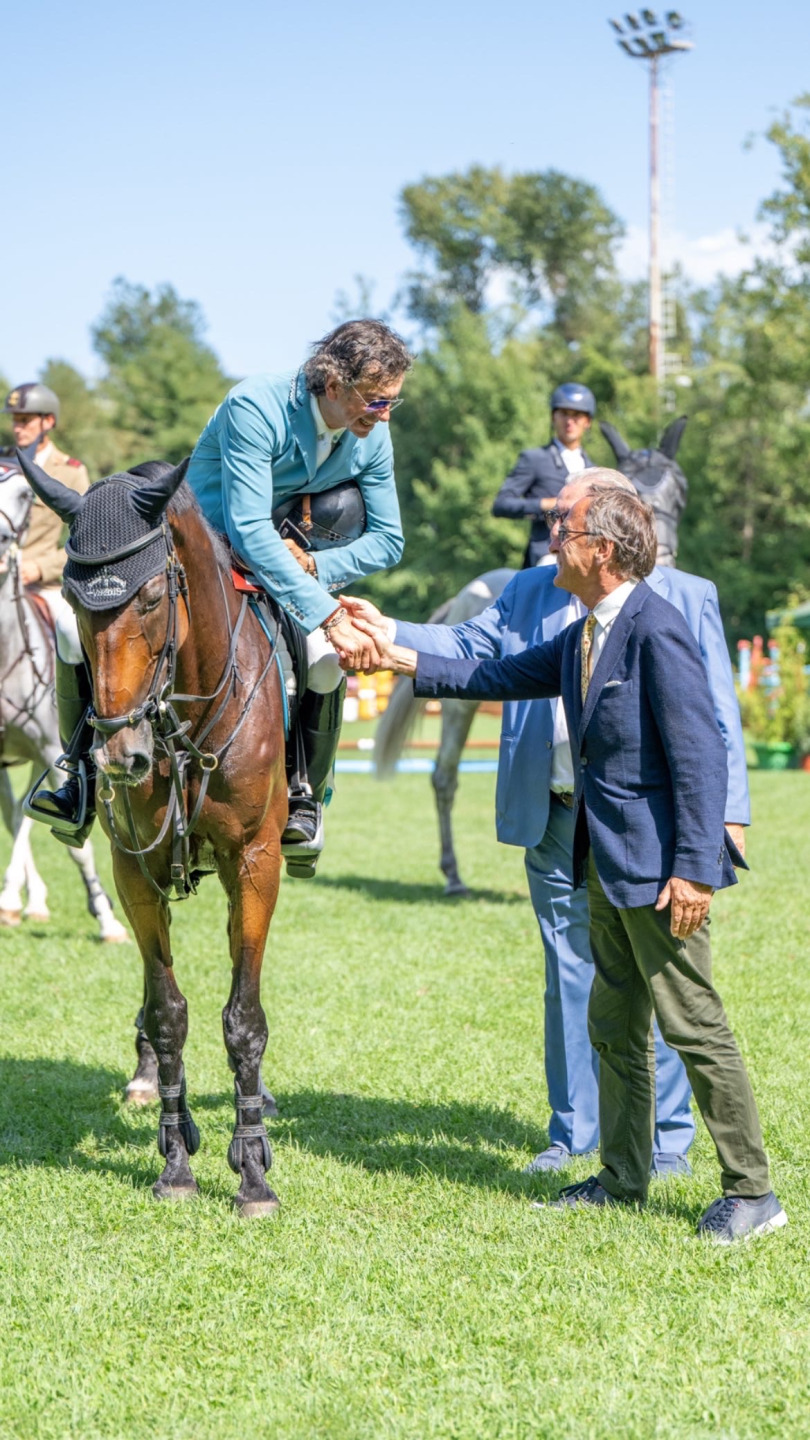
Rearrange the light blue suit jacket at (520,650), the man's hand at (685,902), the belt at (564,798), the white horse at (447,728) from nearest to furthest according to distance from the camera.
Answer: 1. the man's hand at (685,902)
2. the light blue suit jacket at (520,650)
3. the belt at (564,798)
4. the white horse at (447,728)

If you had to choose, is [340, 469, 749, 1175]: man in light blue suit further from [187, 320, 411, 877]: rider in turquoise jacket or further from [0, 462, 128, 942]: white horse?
[0, 462, 128, 942]: white horse

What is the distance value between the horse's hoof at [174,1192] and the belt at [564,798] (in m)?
1.93

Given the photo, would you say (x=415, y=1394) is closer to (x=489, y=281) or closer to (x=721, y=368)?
(x=721, y=368)

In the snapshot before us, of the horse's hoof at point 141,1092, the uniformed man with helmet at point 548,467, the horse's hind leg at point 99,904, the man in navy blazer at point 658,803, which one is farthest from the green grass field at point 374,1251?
the uniformed man with helmet at point 548,467

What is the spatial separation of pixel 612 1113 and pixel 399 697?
25.5ft

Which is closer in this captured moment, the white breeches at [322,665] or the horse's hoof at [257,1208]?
the horse's hoof at [257,1208]

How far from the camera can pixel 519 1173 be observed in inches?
206

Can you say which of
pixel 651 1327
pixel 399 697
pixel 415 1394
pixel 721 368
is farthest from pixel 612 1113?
pixel 721 368

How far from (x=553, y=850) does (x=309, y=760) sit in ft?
3.32

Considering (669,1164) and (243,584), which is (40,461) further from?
(669,1164)

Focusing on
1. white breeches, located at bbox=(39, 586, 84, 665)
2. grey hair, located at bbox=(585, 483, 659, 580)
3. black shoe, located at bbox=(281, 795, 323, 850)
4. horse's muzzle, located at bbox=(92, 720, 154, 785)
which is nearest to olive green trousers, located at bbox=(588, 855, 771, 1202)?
grey hair, located at bbox=(585, 483, 659, 580)

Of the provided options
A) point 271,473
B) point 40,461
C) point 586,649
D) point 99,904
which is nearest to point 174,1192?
point 586,649

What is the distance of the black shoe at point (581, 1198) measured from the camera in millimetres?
4781

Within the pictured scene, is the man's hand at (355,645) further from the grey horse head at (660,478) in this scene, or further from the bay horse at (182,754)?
the grey horse head at (660,478)
